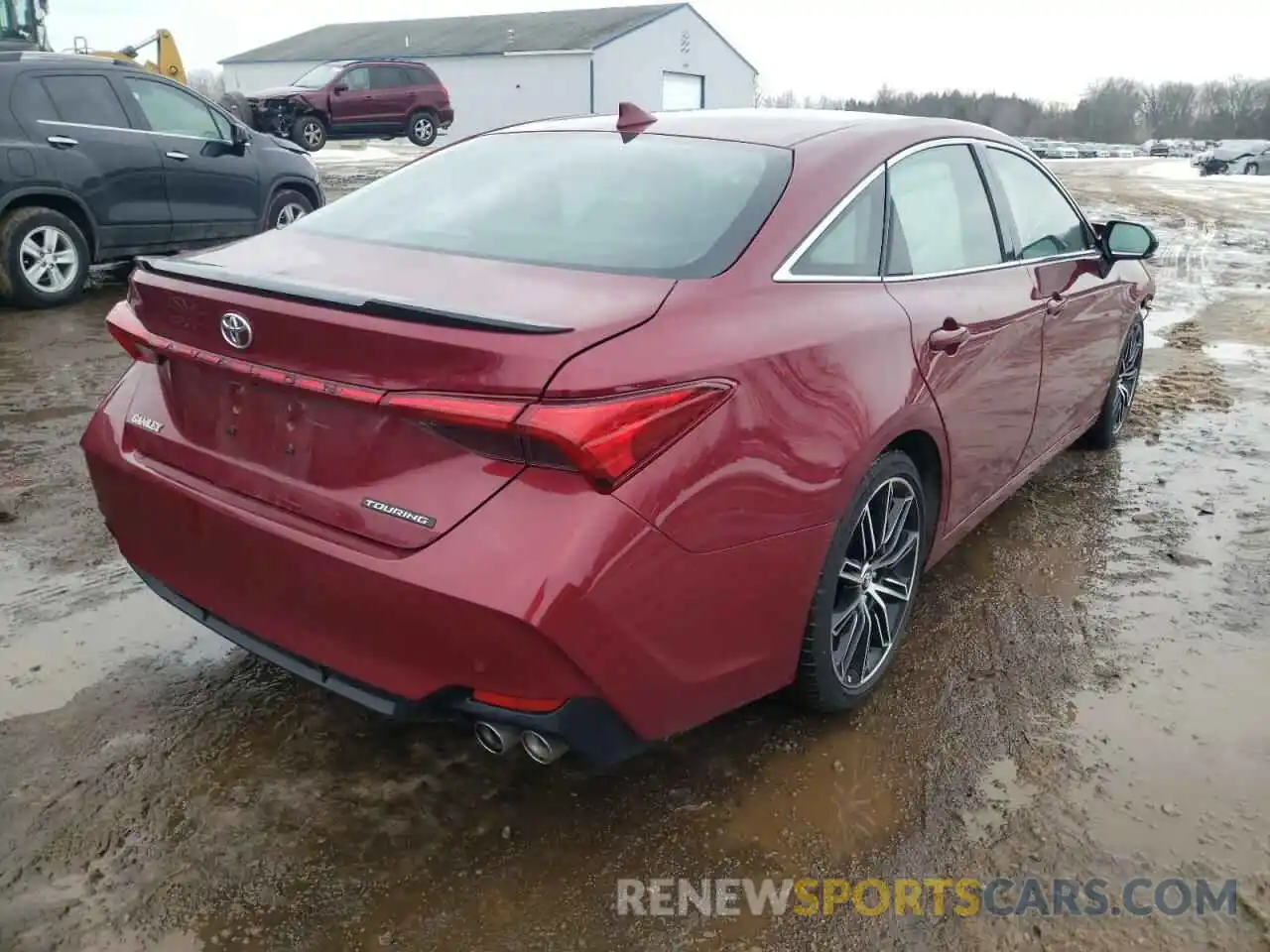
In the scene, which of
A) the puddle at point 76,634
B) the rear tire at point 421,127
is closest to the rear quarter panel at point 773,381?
the puddle at point 76,634

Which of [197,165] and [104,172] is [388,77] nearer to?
[197,165]

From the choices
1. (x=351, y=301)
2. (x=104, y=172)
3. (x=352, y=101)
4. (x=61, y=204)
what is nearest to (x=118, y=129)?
(x=104, y=172)

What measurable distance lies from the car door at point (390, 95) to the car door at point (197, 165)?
15.5 m

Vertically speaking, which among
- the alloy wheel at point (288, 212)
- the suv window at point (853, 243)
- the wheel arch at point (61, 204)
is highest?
the suv window at point (853, 243)

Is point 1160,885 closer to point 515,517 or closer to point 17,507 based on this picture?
point 515,517

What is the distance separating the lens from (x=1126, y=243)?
4.32 meters

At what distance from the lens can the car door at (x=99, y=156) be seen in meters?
7.49

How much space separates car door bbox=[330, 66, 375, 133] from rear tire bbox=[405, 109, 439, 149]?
124 centimetres

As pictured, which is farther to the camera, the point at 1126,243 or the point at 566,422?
the point at 1126,243

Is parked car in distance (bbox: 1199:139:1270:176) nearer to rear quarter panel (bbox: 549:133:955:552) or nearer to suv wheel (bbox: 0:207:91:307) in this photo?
suv wheel (bbox: 0:207:91:307)

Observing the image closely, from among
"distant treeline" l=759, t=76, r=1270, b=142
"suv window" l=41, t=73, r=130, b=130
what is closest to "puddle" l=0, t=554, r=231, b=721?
"suv window" l=41, t=73, r=130, b=130

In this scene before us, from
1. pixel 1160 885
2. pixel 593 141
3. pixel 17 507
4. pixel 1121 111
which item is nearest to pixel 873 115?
pixel 593 141

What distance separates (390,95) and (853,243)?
23.2 m

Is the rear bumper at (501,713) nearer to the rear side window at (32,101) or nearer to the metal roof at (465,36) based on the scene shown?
the rear side window at (32,101)
